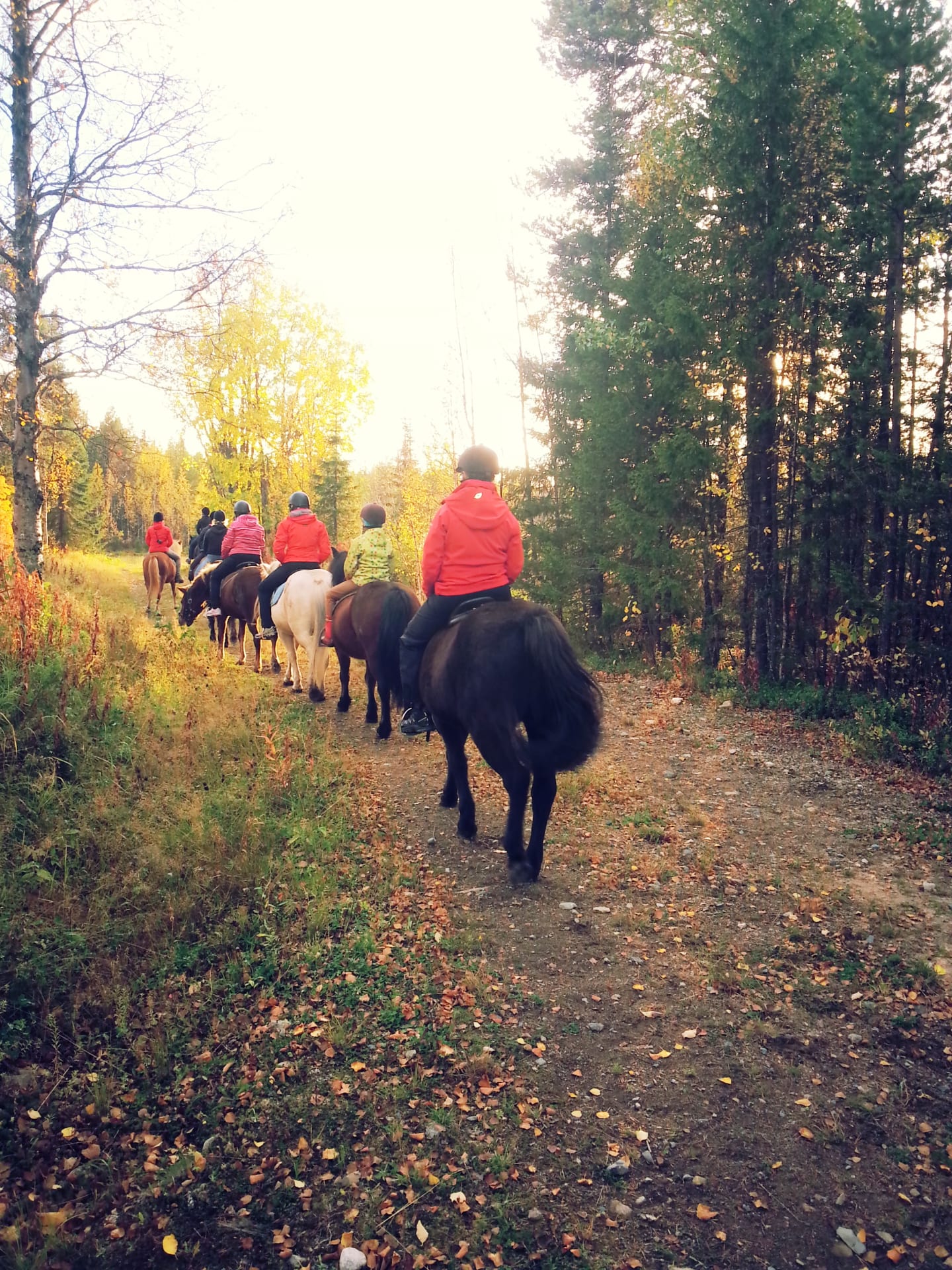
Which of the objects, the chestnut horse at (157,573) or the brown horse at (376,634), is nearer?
the brown horse at (376,634)

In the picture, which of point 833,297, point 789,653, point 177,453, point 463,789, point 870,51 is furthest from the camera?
point 177,453

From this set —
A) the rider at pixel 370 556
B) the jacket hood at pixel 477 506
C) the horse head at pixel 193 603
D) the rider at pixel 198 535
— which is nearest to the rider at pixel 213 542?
the horse head at pixel 193 603

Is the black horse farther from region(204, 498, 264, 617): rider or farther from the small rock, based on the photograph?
region(204, 498, 264, 617): rider

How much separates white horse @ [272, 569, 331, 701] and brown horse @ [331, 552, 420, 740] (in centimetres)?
46

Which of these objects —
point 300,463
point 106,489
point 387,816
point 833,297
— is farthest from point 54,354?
point 106,489

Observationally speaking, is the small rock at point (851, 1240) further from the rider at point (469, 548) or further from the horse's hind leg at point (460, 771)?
the rider at point (469, 548)

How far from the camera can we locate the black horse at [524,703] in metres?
5.20

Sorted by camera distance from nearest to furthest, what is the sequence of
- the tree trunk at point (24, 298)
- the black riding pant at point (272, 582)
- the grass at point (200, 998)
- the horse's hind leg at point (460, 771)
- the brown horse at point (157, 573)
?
the grass at point (200, 998) < the horse's hind leg at point (460, 771) < the tree trunk at point (24, 298) < the black riding pant at point (272, 582) < the brown horse at point (157, 573)

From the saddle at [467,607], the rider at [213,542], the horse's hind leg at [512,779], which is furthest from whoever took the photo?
the rider at [213,542]

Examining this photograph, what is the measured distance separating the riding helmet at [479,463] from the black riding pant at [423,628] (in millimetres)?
993

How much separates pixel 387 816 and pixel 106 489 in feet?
221

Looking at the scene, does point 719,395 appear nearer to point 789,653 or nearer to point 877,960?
point 789,653

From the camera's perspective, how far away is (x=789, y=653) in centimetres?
1112

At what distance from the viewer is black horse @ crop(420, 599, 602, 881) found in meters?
5.20
